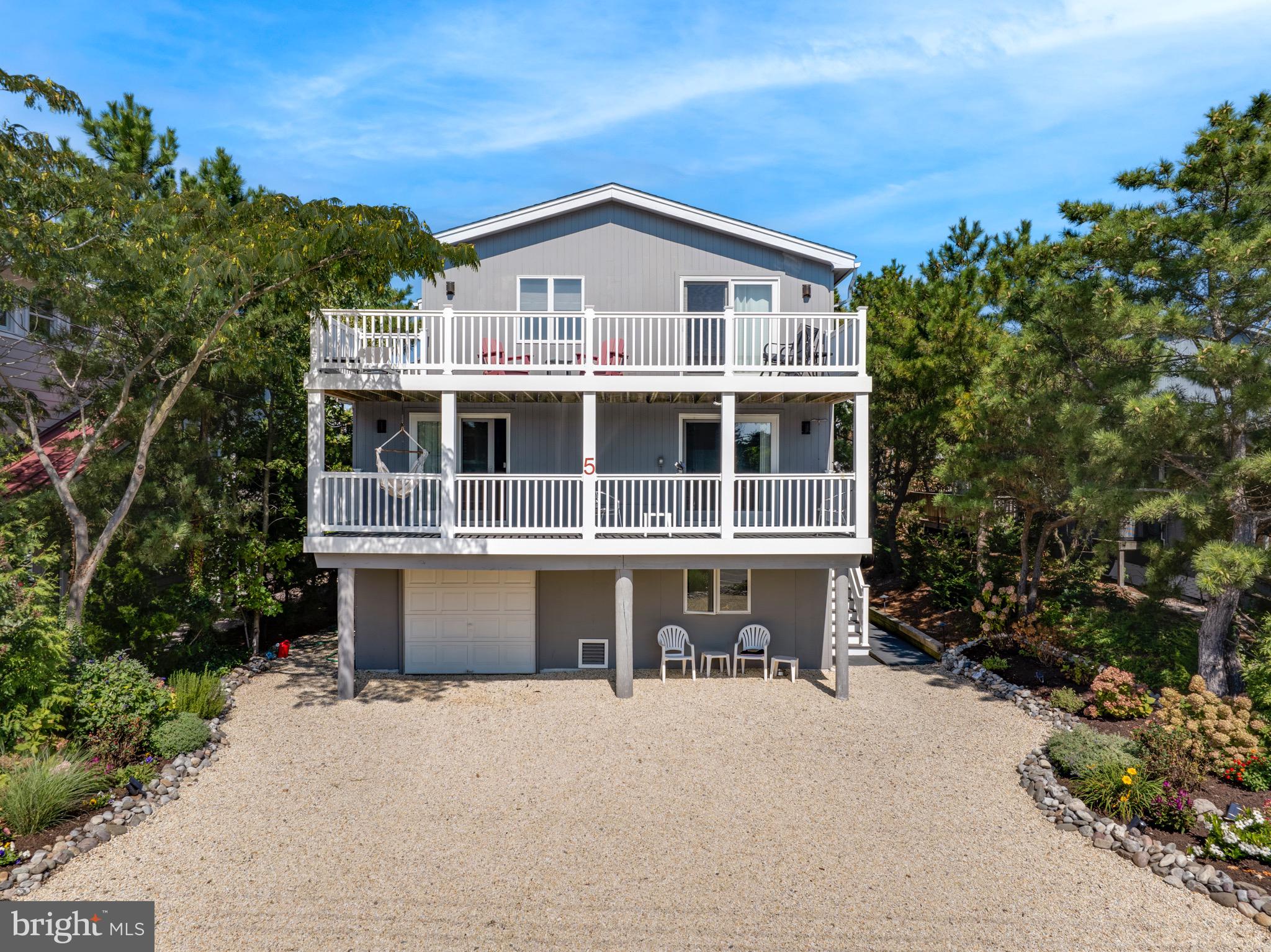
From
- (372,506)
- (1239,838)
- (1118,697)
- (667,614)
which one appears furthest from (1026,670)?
(372,506)

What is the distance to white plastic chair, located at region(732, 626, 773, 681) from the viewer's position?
12250 mm

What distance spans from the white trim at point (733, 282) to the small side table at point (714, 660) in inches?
250

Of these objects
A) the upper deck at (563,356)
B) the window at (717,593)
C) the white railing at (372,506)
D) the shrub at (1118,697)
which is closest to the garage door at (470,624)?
the white railing at (372,506)

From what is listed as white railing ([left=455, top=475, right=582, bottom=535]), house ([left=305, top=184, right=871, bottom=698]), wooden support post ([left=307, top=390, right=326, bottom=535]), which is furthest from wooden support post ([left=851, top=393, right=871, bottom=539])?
wooden support post ([left=307, top=390, right=326, bottom=535])

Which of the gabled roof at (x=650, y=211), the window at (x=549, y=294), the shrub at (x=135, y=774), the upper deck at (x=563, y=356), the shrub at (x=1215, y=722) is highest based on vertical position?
the gabled roof at (x=650, y=211)

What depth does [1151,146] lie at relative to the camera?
953 cm

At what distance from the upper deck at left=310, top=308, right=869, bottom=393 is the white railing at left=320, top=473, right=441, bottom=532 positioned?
1513 mm

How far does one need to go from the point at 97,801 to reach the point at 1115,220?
14.5 meters

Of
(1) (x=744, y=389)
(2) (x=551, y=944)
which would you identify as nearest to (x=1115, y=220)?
(1) (x=744, y=389)

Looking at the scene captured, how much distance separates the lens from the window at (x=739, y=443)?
41.4ft

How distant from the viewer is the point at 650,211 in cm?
1273

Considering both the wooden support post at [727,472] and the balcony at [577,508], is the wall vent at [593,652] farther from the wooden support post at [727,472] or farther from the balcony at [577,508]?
the wooden support post at [727,472]

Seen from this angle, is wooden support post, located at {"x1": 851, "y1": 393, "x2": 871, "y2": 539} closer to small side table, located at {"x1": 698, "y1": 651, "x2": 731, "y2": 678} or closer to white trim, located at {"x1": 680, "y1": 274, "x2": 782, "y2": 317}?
white trim, located at {"x1": 680, "y1": 274, "x2": 782, "y2": 317}

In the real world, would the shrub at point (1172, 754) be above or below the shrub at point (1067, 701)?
above
